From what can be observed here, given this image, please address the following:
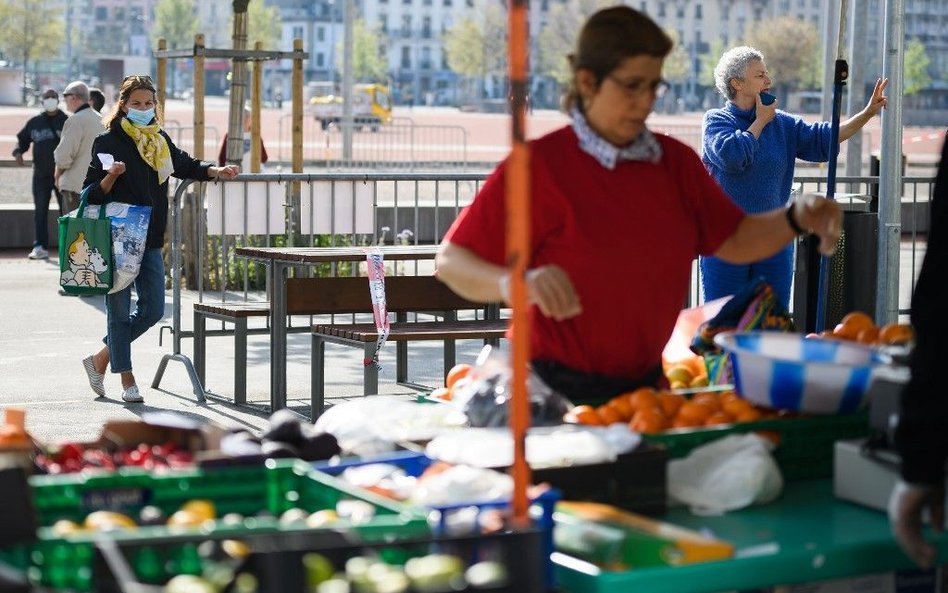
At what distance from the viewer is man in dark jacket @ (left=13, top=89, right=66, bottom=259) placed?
17453mm

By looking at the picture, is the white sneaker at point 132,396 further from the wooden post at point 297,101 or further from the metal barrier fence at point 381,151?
the metal barrier fence at point 381,151

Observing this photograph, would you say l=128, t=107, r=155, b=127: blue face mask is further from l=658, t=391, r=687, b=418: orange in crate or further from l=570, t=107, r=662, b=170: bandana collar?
l=658, t=391, r=687, b=418: orange in crate

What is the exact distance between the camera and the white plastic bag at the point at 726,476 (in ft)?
11.3

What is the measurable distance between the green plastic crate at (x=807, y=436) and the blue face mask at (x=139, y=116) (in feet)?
19.5

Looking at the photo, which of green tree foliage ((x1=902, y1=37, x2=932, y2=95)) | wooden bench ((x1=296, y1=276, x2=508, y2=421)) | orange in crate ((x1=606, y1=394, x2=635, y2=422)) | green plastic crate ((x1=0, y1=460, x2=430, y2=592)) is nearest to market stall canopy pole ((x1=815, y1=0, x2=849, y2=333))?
wooden bench ((x1=296, y1=276, x2=508, y2=421))

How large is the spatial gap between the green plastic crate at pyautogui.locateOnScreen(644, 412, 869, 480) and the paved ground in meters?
5.01

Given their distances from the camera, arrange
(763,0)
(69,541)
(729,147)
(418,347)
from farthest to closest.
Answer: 1. (763,0)
2. (418,347)
3. (729,147)
4. (69,541)

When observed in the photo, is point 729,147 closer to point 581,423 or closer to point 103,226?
point 103,226

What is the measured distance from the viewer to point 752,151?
7.71m

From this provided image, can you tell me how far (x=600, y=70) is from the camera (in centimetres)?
384

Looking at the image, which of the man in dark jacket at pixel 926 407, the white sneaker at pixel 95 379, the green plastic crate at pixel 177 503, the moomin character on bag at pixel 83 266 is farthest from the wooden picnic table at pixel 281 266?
the man in dark jacket at pixel 926 407

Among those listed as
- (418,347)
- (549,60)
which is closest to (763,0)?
(549,60)

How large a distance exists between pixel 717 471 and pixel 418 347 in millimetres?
8327

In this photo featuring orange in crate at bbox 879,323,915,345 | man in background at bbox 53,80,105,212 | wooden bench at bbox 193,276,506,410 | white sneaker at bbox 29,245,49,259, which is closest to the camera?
orange in crate at bbox 879,323,915,345
